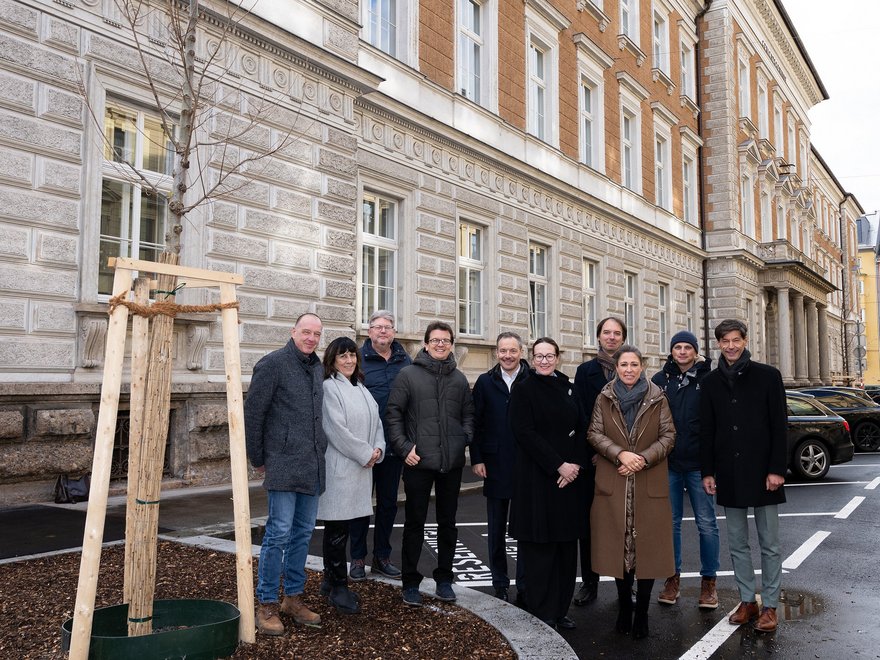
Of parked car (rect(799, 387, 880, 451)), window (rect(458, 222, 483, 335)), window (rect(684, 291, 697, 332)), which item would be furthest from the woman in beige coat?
window (rect(684, 291, 697, 332))

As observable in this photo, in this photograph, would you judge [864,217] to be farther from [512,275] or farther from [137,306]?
[137,306]

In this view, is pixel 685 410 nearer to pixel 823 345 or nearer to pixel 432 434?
pixel 432 434

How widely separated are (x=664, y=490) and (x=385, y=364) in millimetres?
2484

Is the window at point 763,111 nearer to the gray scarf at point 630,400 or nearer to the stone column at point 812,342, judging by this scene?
the stone column at point 812,342

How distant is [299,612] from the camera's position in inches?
186

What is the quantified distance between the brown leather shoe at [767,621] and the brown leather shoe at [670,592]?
27.9 inches

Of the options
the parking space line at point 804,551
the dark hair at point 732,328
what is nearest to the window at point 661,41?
the parking space line at point 804,551

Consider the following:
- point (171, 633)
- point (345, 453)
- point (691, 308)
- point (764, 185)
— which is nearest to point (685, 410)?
point (345, 453)

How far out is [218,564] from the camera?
5902 millimetres

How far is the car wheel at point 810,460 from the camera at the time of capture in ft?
44.0

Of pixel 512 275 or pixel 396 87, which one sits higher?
pixel 396 87

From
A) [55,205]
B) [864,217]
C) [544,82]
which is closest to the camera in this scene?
[55,205]

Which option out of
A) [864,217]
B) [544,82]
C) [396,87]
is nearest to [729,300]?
[544,82]

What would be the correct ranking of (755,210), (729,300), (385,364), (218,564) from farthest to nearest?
(755,210), (729,300), (385,364), (218,564)
